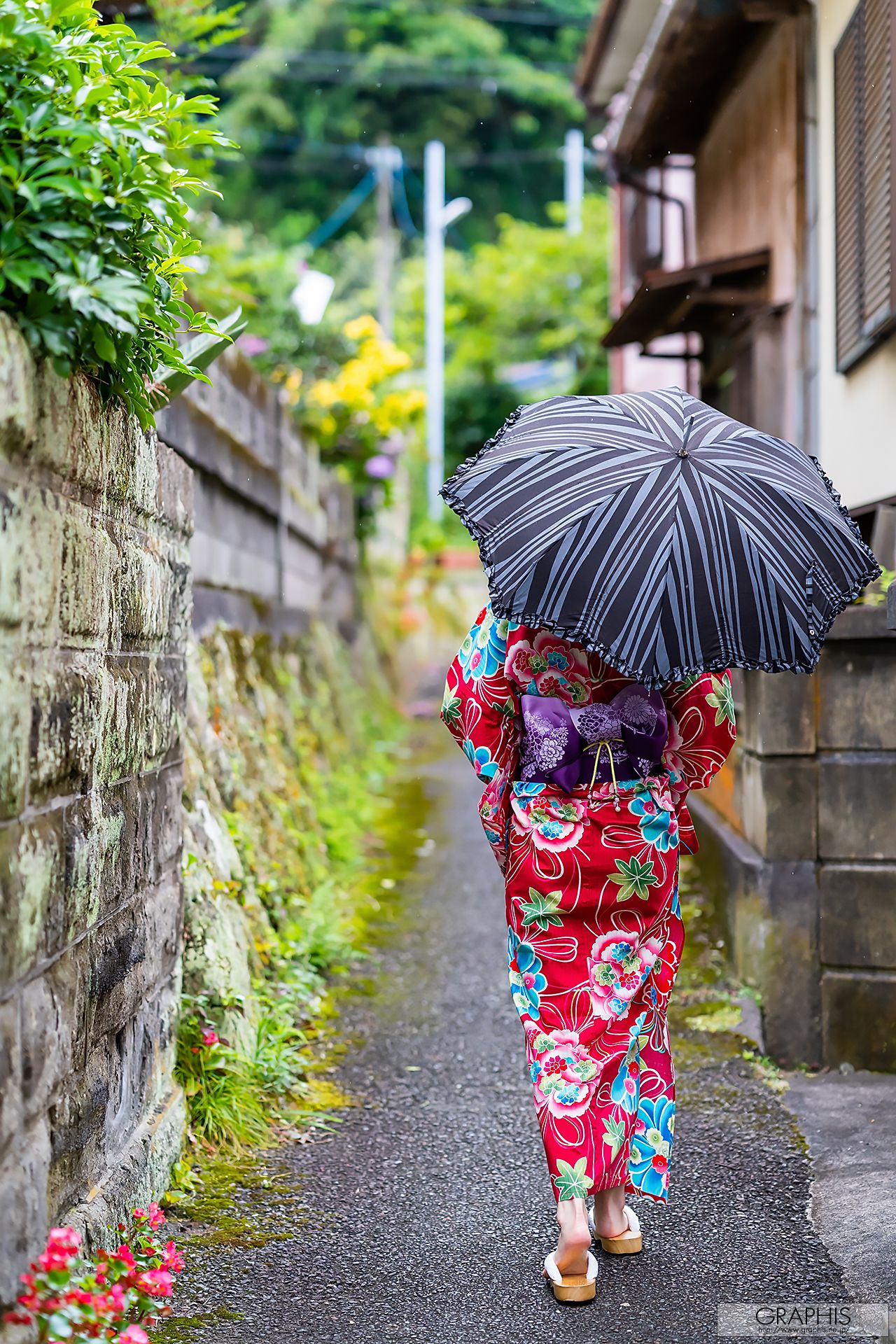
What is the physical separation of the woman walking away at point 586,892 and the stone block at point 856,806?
A: 54.6 inches

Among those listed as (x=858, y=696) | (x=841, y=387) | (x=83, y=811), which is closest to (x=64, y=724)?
(x=83, y=811)

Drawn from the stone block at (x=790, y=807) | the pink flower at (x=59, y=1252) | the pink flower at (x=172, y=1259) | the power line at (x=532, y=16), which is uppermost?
the power line at (x=532, y=16)

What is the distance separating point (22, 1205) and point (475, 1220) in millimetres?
1572

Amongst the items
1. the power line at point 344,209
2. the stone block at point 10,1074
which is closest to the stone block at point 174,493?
the stone block at point 10,1074

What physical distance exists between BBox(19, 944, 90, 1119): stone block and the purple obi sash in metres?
1.16

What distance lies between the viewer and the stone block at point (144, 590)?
3.00 metres

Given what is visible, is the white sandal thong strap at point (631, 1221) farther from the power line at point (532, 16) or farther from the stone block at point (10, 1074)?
the power line at point (532, 16)

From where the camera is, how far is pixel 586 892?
3.03m

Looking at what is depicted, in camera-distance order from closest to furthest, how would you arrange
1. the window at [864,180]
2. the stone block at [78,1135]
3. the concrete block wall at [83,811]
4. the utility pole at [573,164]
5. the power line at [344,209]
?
the concrete block wall at [83,811]
the stone block at [78,1135]
the window at [864,180]
the utility pole at [573,164]
the power line at [344,209]

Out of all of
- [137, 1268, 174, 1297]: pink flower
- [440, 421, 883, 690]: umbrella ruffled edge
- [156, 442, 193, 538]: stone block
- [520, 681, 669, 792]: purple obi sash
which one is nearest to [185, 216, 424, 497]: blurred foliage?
[156, 442, 193, 538]: stone block

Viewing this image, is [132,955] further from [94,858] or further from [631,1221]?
[631,1221]

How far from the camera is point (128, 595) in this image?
3.01 meters

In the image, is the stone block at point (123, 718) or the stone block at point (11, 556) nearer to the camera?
the stone block at point (11, 556)

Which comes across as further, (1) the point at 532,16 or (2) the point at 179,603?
(1) the point at 532,16
